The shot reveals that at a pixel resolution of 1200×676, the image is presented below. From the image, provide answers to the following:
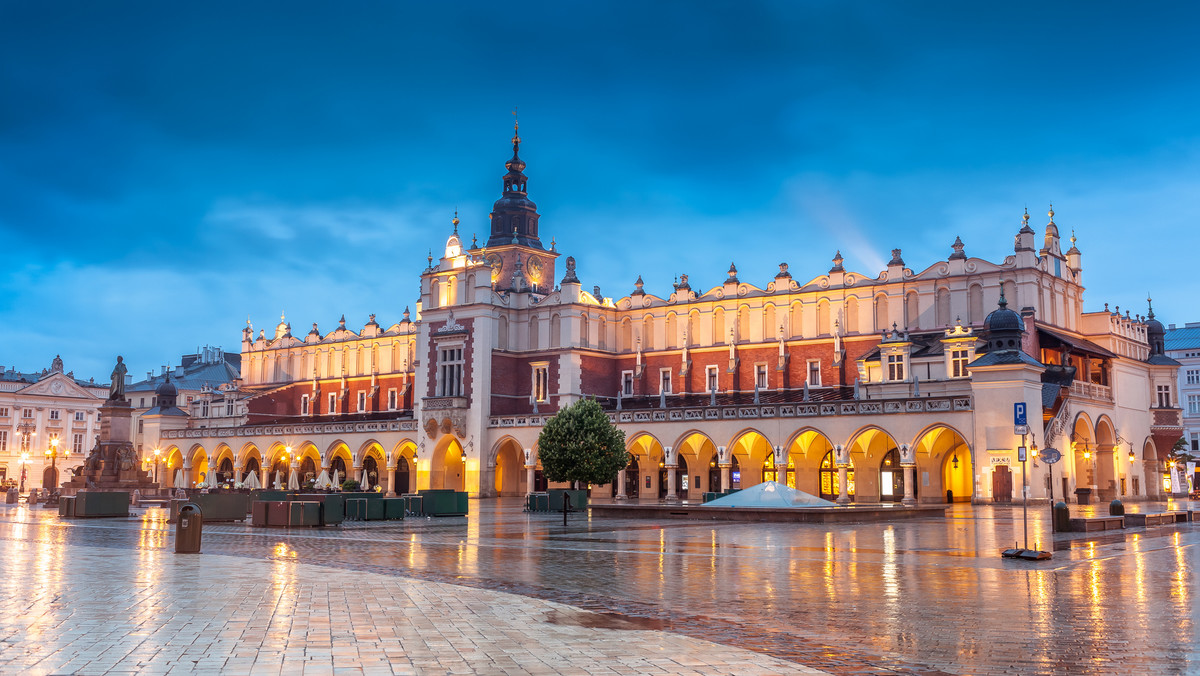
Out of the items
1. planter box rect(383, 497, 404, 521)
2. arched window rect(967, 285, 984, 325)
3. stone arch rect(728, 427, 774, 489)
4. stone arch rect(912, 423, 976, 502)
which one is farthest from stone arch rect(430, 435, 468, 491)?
arched window rect(967, 285, 984, 325)

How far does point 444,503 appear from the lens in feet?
139

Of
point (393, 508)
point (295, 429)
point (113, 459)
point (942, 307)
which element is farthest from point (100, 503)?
point (942, 307)

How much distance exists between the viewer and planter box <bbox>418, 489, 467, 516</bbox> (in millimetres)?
41875

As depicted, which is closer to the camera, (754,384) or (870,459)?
(870,459)

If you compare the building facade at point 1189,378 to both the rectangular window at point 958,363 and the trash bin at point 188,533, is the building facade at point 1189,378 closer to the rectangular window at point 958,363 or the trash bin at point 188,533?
the rectangular window at point 958,363

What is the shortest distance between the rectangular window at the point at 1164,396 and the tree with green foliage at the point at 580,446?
41931mm

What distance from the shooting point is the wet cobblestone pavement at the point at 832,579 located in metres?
11.1

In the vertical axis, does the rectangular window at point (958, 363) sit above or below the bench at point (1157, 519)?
above

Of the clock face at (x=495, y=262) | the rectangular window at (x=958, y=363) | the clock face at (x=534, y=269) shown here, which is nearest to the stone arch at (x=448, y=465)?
the clock face at (x=495, y=262)

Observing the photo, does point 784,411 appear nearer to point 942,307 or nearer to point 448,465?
point 942,307

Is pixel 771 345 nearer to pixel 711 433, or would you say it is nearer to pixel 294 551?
pixel 711 433

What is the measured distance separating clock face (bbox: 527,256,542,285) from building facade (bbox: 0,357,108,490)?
151 feet

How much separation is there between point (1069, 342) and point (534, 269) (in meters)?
39.4

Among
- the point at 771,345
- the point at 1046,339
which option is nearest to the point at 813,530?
the point at 1046,339
